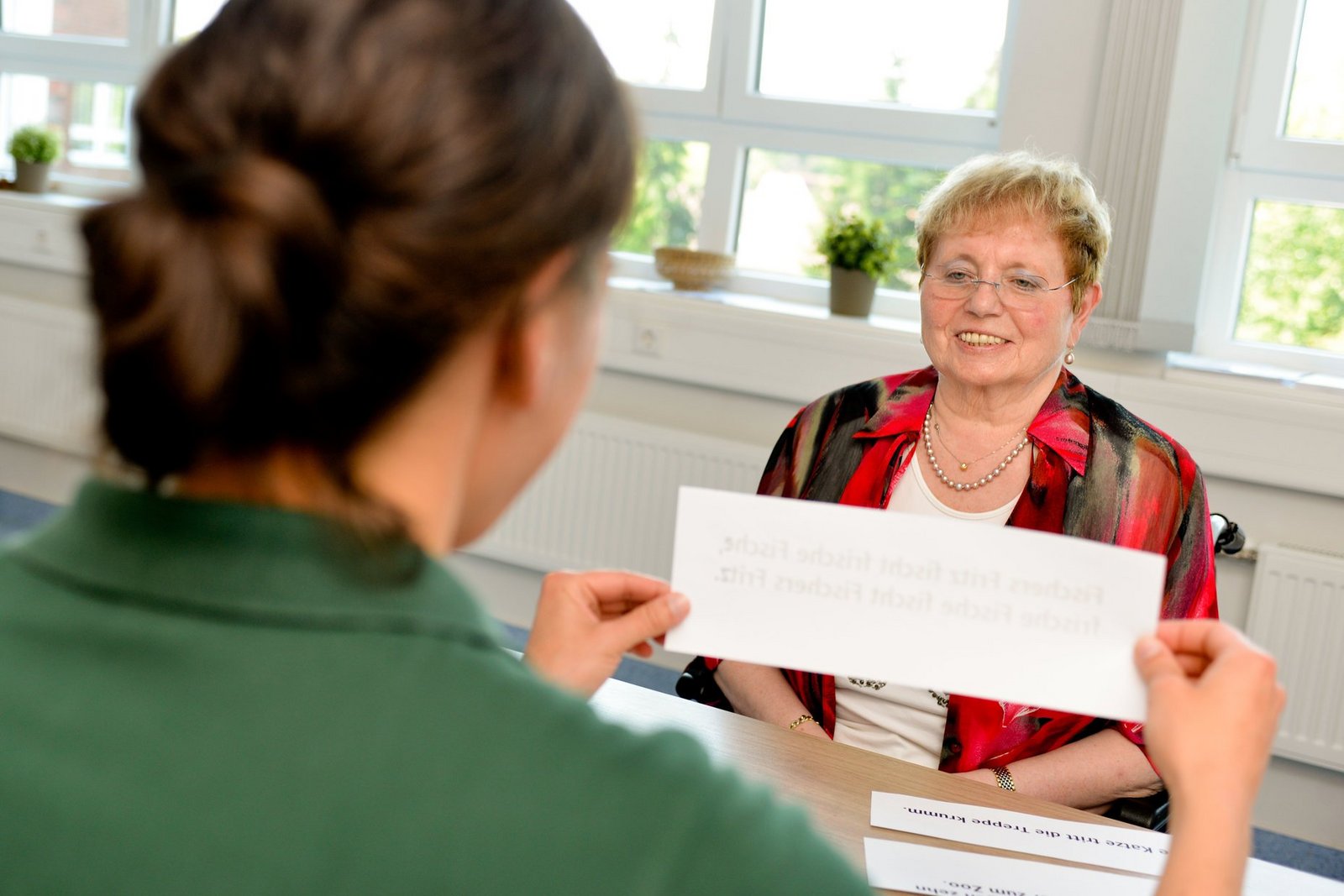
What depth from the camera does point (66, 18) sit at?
4828mm

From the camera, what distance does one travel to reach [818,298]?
3.69 m

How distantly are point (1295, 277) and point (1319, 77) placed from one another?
1.57ft

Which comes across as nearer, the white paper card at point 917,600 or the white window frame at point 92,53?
the white paper card at point 917,600

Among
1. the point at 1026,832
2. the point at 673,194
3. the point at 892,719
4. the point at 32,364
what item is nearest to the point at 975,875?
the point at 1026,832

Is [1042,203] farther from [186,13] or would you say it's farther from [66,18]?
[66,18]

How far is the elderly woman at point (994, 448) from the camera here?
1.75m

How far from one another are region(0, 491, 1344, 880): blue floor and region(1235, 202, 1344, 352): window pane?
1.20m

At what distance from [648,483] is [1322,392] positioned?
167cm

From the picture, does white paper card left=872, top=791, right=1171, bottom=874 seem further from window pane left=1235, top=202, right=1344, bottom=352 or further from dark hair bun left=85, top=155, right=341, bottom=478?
window pane left=1235, top=202, right=1344, bottom=352

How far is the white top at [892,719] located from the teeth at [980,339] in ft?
1.81

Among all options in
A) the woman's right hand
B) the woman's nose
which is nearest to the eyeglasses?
the woman's nose

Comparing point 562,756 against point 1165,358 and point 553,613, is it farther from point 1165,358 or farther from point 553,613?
point 1165,358

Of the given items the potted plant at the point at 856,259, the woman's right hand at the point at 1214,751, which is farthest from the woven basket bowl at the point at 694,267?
the woman's right hand at the point at 1214,751

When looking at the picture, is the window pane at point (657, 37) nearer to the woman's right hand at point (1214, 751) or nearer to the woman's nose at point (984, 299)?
the woman's nose at point (984, 299)
